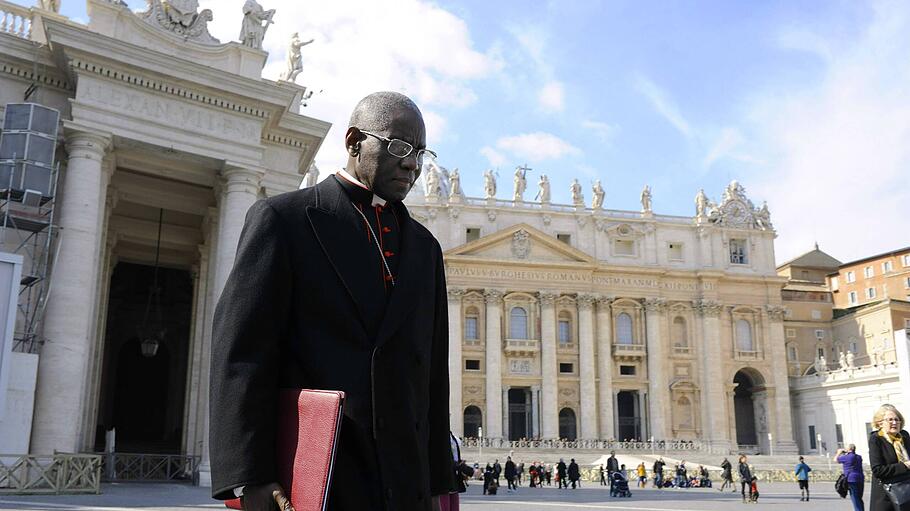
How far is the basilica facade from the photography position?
4900 cm

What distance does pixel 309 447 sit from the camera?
2.14 metres

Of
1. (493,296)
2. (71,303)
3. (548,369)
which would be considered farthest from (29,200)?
(548,369)

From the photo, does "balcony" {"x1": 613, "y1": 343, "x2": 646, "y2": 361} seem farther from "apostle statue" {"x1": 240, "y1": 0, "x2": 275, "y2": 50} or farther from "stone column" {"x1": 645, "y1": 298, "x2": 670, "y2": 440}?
"apostle statue" {"x1": 240, "y1": 0, "x2": 275, "y2": 50}

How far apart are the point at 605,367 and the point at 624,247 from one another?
27.7 ft

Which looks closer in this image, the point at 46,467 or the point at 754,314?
the point at 46,467

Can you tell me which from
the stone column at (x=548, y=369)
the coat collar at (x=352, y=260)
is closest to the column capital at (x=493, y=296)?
the stone column at (x=548, y=369)

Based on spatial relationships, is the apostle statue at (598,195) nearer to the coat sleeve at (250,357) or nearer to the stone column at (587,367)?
the stone column at (587,367)

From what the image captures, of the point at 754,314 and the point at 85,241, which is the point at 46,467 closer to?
the point at 85,241

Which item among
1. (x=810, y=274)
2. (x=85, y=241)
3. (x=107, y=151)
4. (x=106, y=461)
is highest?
(x=810, y=274)

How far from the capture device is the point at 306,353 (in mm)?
2350

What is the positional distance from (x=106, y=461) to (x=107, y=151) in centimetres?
772

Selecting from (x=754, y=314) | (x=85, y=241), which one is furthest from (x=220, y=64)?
(x=754, y=314)

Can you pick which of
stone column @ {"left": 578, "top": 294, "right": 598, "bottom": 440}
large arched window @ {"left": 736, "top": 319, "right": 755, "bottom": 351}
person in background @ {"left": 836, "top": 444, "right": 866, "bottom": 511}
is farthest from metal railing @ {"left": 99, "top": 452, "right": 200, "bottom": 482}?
large arched window @ {"left": 736, "top": 319, "right": 755, "bottom": 351}

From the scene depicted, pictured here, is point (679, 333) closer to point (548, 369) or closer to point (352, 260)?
point (548, 369)
